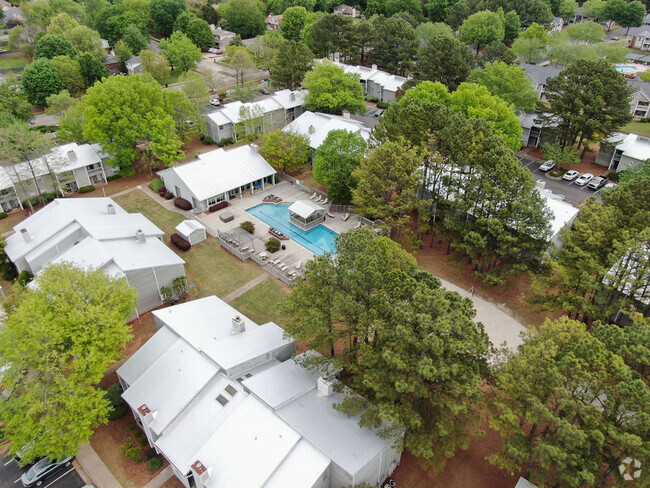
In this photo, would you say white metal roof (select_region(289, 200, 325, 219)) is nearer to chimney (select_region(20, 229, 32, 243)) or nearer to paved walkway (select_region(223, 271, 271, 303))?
paved walkway (select_region(223, 271, 271, 303))

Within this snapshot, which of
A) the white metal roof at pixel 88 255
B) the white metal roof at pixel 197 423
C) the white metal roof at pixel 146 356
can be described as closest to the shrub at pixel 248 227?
the white metal roof at pixel 88 255

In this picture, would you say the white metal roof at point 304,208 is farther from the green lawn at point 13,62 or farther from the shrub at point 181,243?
the green lawn at point 13,62

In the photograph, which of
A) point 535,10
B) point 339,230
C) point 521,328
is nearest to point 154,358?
point 339,230

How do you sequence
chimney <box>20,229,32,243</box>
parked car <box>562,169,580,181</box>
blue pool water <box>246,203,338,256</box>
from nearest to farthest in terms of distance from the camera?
chimney <box>20,229,32,243</box>, blue pool water <box>246,203,338,256</box>, parked car <box>562,169,580,181</box>

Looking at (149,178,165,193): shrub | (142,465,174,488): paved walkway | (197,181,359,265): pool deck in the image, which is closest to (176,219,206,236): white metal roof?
(197,181,359,265): pool deck

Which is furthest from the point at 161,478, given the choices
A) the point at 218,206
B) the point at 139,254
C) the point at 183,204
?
the point at 183,204

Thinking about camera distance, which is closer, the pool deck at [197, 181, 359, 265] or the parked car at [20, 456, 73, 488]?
the parked car at [20, 456, 73, 488]

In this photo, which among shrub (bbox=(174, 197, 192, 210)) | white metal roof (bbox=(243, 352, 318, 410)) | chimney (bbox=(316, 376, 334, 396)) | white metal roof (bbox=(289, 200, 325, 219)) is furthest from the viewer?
shrub (bbox=(174, 197, 192, 210))
